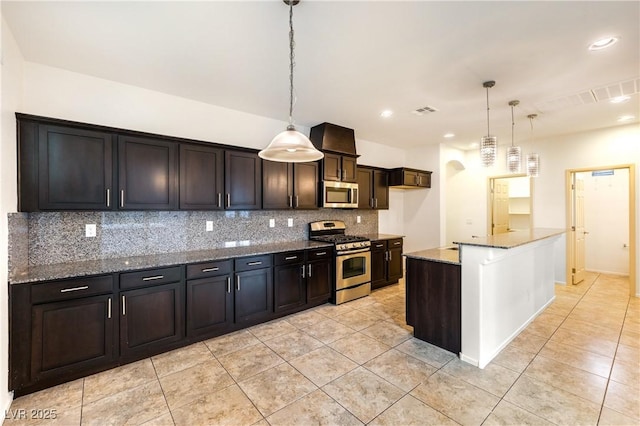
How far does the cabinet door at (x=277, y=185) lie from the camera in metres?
3.88

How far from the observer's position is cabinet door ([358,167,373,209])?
5285 mm

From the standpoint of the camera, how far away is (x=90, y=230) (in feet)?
9.40

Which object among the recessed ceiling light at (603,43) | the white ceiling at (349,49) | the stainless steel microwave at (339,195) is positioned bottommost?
the stainless steel microwave at (339,195)

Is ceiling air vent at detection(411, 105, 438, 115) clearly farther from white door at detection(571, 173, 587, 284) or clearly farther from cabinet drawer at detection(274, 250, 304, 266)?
white door at detection(571, 173, 587, 284)

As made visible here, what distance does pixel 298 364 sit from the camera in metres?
2.66

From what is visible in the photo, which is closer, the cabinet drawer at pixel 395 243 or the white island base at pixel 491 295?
the white island base at pixel 491 295

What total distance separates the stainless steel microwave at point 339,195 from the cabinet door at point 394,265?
3.93 ft

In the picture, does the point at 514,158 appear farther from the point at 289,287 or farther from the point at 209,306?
the point at 209,306

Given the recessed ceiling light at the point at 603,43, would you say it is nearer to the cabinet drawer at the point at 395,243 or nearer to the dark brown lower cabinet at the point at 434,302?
the dark brown lower cabinet at the point at 434,302

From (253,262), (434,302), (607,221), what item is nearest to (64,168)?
(253,262)

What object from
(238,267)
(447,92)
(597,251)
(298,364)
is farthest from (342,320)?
(597,251)

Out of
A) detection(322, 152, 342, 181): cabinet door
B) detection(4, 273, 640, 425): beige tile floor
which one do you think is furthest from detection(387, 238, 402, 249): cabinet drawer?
detection(4, 273, 640, 425): beige tile floor

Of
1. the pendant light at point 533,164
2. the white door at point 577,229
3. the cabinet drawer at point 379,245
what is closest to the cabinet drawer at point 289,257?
the cabinet drawer at point 379,245

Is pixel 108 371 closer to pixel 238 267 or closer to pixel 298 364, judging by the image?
pixel 238 267
